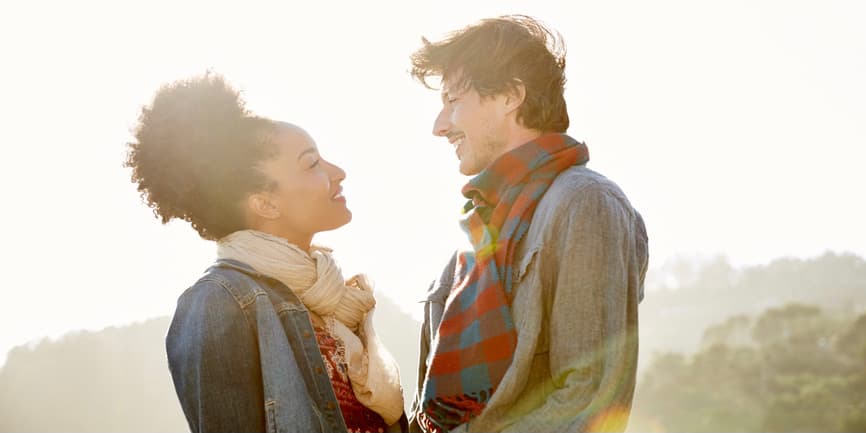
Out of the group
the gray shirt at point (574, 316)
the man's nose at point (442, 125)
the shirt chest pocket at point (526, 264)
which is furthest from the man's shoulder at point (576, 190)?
the man's nose at point (442, 125)

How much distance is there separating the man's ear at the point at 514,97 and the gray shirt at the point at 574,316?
1.40 ft

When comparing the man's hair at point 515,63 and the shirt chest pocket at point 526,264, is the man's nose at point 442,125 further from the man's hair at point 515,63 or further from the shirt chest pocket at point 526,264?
the shirt chest pocket at point 526,264

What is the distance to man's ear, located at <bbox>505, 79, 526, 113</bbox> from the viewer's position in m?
3.01

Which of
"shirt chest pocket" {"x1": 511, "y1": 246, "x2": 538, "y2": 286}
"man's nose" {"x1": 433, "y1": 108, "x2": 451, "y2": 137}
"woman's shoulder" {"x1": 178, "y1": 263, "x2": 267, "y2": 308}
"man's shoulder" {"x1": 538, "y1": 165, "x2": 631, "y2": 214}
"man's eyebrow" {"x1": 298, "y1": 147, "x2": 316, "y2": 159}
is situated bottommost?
"woman's shoulder" {"x1": 178, "y1": 263, "x2": 267, "y2": 308}

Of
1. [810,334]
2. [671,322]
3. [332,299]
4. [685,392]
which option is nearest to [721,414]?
[685,392]

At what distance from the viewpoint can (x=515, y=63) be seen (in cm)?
303

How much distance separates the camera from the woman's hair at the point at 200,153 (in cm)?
302

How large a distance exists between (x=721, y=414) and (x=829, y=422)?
5.57m

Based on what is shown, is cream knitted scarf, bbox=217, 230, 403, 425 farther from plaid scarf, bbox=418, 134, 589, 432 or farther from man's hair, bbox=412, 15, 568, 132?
man's hair, bbox=412, 15, 568, 132

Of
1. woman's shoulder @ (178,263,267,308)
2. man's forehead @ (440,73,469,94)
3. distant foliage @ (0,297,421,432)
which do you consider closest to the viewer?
woman's shoulder @ (178,263,267,308)

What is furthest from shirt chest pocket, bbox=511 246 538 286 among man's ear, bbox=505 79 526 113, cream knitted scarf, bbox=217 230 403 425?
cream knitted scarf, bbox=217 230 403 425

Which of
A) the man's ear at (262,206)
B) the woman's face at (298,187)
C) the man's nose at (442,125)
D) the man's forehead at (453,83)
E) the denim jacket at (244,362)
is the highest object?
the man's forehead at (453,83)

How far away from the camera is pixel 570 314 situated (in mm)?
2480

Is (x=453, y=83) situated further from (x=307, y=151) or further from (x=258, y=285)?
(x=258, y=285)
